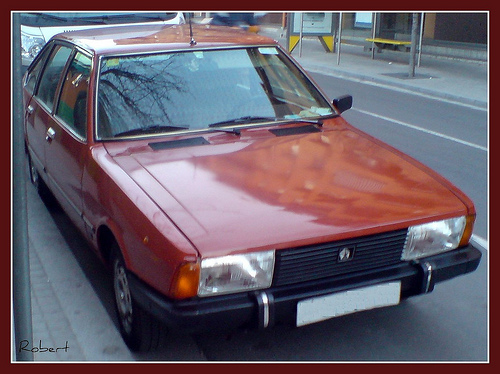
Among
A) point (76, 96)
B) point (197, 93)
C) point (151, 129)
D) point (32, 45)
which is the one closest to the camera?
point (151, 129)

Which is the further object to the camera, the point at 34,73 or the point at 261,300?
the point at 34,73

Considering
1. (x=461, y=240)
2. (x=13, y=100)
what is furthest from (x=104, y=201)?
(x=461, y=240)

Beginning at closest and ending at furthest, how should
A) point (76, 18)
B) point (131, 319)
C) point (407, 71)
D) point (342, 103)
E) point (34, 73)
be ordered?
point (131, 319)
point (342, 103)
point (34, 73)
point (76, 18)
point (407, 71)

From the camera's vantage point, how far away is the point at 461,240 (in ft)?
11.2

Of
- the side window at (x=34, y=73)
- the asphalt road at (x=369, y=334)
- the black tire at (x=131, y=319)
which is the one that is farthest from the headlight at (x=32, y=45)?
the black tire at (x=131, y=319)

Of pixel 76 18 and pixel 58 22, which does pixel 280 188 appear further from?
pixel 58 22

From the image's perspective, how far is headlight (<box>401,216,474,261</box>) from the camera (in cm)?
321

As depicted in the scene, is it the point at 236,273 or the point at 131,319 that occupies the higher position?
the point at 236,273

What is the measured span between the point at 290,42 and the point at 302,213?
1691 centimetres

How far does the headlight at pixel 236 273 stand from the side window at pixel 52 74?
2.66 meters

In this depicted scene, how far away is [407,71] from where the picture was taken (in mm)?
16125

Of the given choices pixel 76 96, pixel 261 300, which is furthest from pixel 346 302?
pixel 76 96

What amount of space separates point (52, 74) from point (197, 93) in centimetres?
162

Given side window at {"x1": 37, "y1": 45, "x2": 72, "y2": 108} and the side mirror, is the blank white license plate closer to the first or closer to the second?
the side mirror
